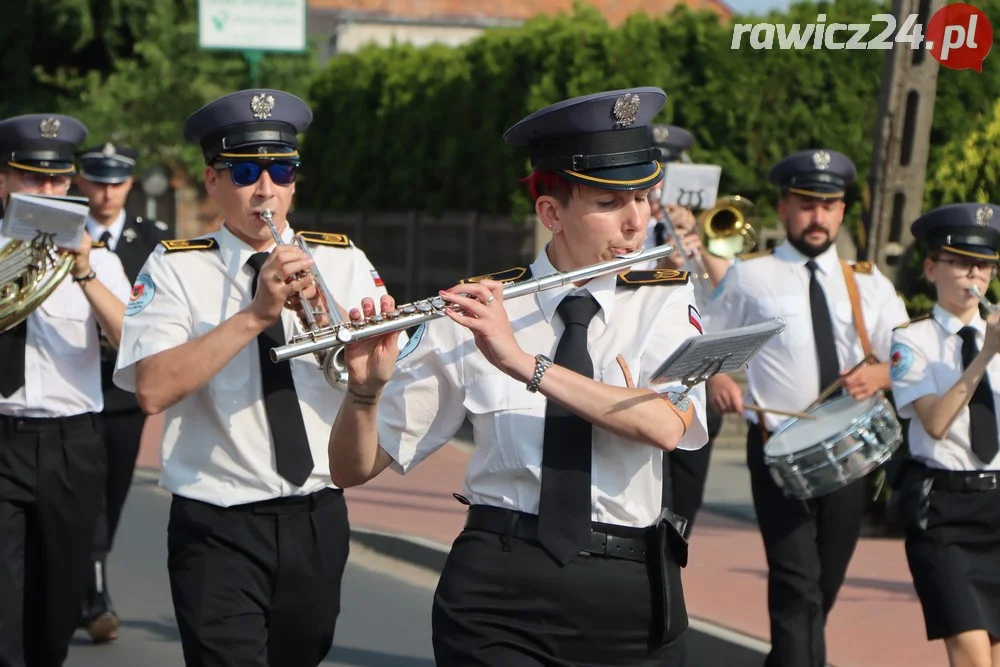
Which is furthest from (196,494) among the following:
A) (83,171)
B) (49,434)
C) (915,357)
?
(83,171)

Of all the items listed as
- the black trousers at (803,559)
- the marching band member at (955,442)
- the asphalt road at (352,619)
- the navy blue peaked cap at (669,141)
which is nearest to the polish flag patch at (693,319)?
the marching band member at (955,442)

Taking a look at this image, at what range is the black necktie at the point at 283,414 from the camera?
479 centimetres

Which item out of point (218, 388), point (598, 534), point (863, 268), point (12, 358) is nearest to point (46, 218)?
point (12, 358)

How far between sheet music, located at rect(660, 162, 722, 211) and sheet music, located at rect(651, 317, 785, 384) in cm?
449

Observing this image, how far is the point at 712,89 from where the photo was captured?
47.6ft

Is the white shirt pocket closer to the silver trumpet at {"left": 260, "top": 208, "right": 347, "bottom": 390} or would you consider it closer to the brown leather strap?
the silver trumpet at {"left": 260, "top": 208, "right": 347, "bottom": 390}

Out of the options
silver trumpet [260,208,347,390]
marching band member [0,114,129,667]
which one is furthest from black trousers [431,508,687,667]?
marching band member [0,114,129,667]

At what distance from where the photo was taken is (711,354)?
11.3 ft

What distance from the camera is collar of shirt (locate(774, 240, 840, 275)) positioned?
6.98 metres

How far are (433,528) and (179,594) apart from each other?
5.66 metres

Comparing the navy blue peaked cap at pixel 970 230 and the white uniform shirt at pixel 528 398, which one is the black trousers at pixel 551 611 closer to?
the white uniform shirt at pixel 528 398

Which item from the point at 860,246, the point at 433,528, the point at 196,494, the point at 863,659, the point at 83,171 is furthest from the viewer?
the point at 433,528

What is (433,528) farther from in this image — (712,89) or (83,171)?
(712,89)

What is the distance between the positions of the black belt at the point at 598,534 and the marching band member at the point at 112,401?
3832 millimetres
